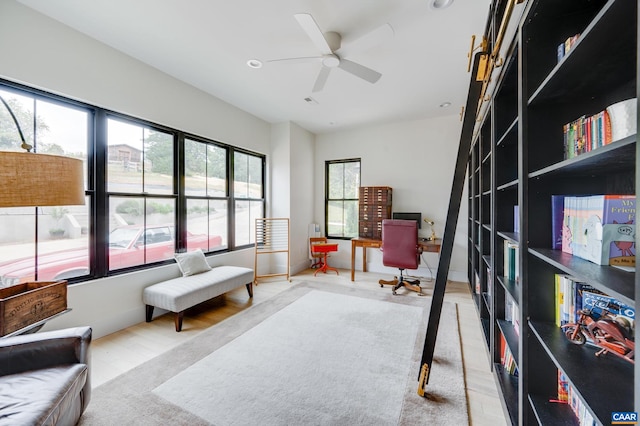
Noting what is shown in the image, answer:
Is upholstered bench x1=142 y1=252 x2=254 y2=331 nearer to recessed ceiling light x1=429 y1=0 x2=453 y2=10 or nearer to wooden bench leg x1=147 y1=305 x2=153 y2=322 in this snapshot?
wooden bench leg x1=147 y1=305 x2=153 y2=322

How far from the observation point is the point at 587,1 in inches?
41.1

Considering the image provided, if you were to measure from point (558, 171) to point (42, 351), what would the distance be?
107 inches

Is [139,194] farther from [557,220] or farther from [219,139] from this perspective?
[557,220]

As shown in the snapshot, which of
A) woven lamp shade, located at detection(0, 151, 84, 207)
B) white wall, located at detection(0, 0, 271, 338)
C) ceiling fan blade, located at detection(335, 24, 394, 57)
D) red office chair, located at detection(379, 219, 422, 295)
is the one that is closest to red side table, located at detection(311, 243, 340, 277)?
red office chair, located at detection(379, 219, 422, 295)

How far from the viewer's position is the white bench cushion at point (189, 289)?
2562 millimetres

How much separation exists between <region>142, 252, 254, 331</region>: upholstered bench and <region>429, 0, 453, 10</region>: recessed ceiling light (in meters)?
3.39

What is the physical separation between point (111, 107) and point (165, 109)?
0.59 m

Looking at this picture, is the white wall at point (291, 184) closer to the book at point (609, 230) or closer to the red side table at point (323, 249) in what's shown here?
the red side table at point (323, 249)

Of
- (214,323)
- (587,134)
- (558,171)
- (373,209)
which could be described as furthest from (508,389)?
(373,209)

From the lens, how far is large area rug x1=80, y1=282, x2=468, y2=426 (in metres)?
1.53

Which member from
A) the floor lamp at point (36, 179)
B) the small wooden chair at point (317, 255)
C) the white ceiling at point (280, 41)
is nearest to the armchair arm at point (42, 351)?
the floor lamp at point (36, 179)

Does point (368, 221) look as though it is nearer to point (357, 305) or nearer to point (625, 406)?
point (357, 305)

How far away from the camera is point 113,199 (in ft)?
8.64

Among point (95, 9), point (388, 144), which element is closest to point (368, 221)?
point (388, 144)
